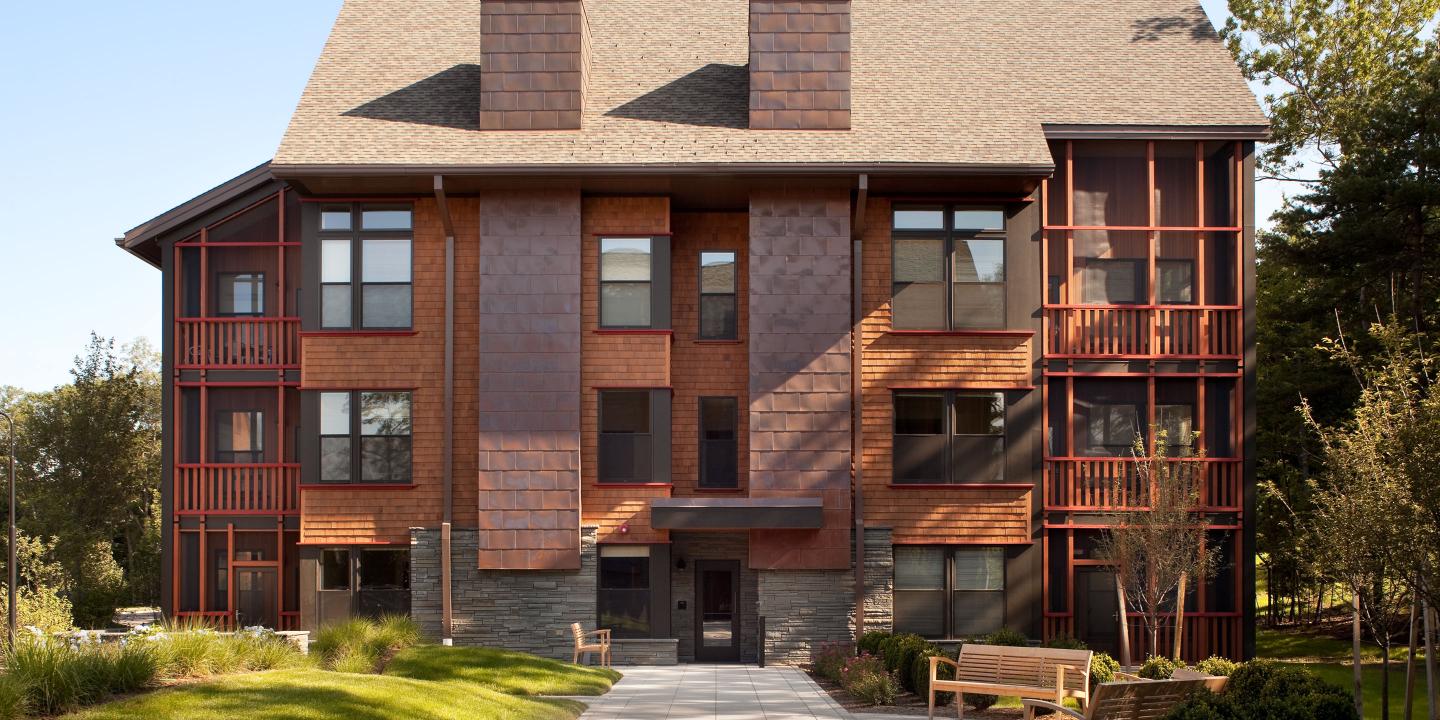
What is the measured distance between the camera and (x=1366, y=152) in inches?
1077

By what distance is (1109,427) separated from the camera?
75.2ft

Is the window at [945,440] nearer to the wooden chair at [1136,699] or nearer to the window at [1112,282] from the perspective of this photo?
the window at [1112,282]

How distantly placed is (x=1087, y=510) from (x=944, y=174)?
20.5 ft

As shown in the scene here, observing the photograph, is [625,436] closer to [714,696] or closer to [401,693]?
[714,696]

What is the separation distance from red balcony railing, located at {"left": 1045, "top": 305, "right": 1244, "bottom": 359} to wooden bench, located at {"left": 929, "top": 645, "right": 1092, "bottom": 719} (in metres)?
8.93

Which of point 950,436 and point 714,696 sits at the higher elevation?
point 950,436

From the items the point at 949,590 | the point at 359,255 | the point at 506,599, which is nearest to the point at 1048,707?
the point at 949,590

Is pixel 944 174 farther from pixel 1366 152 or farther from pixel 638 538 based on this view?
pixel 1366 152

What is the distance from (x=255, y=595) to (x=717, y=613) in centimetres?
807

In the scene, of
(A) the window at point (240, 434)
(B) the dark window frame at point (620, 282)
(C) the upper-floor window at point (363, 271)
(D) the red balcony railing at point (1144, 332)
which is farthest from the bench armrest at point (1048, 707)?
(A) the window at point (240, 434)

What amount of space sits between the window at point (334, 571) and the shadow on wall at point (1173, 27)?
1776 cm

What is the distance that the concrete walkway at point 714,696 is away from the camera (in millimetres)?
15133

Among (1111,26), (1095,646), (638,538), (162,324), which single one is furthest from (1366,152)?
(162,324)

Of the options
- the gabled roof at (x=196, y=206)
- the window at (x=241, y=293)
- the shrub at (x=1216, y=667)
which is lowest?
the shrub at (x=1216, y=667)
